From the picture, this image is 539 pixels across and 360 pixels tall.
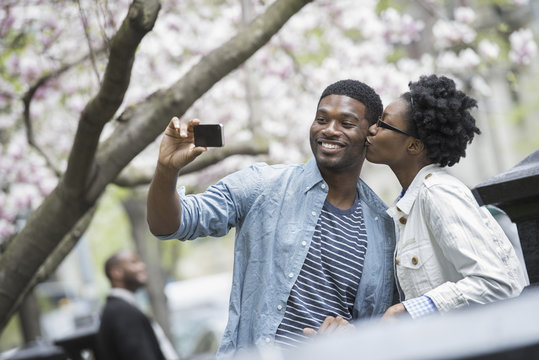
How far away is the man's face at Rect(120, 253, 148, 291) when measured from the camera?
23.8ft

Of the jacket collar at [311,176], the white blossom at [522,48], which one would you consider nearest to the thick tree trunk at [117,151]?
the jacket collar at [311,176]

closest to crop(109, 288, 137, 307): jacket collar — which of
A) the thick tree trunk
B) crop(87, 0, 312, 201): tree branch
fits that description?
the thick tree trunk

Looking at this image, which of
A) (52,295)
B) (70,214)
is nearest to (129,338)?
(70,214)

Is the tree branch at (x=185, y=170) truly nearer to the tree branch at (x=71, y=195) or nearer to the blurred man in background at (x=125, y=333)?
the blurred man in background at (x=125, y=333)

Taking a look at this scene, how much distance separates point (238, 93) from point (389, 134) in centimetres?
809

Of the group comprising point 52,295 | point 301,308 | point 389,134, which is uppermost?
point 389,134

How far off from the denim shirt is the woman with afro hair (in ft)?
0.59

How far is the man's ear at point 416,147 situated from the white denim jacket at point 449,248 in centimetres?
9

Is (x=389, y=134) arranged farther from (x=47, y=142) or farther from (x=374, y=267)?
(x=47, y=142)

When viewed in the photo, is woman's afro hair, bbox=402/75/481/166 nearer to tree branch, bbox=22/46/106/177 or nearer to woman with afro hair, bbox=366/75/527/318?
woman with afro hair, bbox=366/75/527/318

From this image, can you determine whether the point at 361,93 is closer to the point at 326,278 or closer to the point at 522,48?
the point at 326,278

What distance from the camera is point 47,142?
1084 cm

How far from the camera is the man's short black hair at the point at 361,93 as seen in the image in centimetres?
348

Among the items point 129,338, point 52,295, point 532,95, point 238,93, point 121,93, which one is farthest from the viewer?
point 52,295
